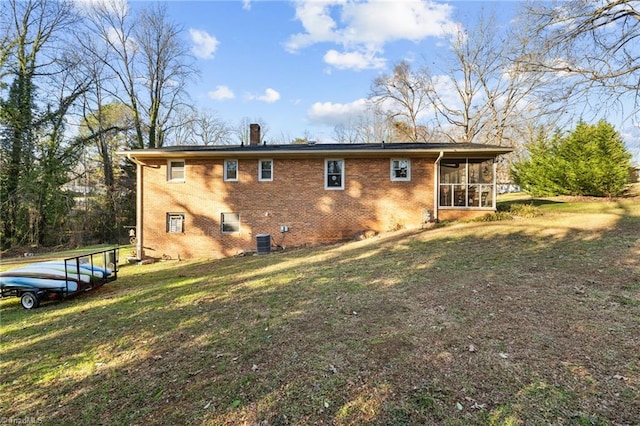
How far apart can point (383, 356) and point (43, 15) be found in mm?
29217

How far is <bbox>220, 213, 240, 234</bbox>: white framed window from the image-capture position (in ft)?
44.5

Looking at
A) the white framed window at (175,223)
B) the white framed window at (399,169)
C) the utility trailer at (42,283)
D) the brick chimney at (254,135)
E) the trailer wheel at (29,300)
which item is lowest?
the trailer wheel at (29,300)

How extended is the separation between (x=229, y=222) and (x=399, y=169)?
773 centimetres

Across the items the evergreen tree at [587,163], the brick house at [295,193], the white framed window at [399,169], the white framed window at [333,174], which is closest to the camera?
the brick house at [295,193]

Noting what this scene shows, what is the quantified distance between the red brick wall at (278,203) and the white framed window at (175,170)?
0.21 m

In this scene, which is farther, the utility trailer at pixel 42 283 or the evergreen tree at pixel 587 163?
the evergreen tree at pixel 587 163

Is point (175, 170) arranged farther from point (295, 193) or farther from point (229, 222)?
point (295, 193)

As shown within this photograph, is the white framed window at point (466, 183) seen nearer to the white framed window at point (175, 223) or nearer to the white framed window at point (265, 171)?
the white framed window at point (265, 171)

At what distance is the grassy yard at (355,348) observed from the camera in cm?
274

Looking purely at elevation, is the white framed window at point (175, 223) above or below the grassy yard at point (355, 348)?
above

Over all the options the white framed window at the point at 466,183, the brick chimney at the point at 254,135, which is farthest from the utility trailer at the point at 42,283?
the white framed window at the point at 466,183

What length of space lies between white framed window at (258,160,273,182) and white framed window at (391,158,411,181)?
17.2 ft

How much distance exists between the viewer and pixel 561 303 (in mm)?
4672

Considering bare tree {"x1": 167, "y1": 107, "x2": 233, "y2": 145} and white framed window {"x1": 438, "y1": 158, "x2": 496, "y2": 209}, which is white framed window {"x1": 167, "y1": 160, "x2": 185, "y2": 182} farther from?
bare tree {"x1": 167, "y1": 107, "x2": 233, "y2": 145}
